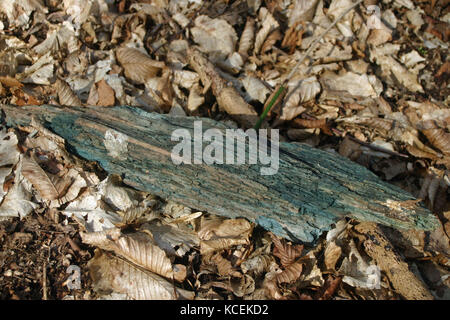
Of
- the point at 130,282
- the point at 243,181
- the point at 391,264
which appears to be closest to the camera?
the point at 130,282

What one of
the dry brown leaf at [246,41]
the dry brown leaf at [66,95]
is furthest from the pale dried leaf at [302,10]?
the dry brown leaf at [66,95]

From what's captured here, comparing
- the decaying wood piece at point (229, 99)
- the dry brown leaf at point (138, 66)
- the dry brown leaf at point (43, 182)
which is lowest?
the dry brown leaf at point (43, 182)

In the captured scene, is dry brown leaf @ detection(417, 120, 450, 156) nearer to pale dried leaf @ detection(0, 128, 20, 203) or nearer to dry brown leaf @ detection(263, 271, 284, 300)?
dry brown leaf @ detection(263, 271, 284, 300)

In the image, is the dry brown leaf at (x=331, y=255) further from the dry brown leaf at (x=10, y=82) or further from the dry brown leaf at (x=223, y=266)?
the dry brown leaf at (x=10, y=82)

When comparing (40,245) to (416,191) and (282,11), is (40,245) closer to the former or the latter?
(416,191)

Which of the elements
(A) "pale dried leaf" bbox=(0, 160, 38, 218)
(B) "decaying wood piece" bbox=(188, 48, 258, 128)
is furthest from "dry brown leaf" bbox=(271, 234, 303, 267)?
(A) "pale dried leaf" bbox=(0, 160, 38, 218)

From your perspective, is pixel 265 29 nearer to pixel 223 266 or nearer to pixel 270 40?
pixel 270 40

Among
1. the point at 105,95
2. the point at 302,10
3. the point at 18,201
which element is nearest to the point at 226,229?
the point at 18,201
